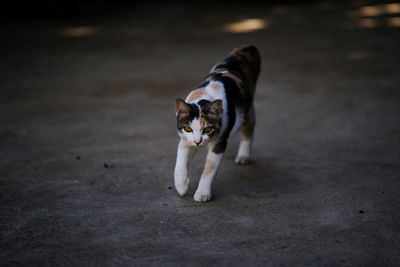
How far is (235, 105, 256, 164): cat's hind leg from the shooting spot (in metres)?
3.83

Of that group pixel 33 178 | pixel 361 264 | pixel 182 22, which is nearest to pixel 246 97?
pixel 361 264

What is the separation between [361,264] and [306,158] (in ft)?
4.91

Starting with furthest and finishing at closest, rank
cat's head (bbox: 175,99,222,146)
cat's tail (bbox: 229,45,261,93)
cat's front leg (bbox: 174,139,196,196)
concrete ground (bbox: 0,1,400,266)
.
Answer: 1. cat's tail (bbox: 229,45,261,93)
2. cat's front leg (bbox: 174,139,196,196)
3. cat's head (bbox: 175,99,222,146)
4. concrete ground (bbox: 0,1,400,266)

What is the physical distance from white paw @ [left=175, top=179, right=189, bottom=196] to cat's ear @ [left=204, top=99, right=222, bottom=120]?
0.51m

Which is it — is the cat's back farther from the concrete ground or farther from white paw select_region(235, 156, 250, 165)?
white paw select_region(235, 156, 250, 165)

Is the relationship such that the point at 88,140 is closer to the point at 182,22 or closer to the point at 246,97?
Result: the point at 246,97

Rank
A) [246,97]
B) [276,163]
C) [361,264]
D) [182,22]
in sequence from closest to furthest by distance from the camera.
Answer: [361,264], [246,97], [276,163], [182,22]

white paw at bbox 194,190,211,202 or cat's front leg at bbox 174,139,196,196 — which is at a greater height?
cat's front leg at bbox 174,139,196,196

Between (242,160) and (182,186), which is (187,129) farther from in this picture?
(242,160)

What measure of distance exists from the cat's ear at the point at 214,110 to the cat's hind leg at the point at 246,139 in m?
0.76

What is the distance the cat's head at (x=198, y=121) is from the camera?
3.01 metres

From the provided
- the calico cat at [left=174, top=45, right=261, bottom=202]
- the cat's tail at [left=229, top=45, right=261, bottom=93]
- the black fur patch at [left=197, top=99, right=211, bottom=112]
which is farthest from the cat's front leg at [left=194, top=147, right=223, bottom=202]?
the cat's tail at [left=229, top=45, right=261, bottom=93]

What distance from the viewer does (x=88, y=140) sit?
4.45m

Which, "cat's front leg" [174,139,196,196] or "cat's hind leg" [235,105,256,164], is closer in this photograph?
"cat's front leg" [174,139,196,196]
